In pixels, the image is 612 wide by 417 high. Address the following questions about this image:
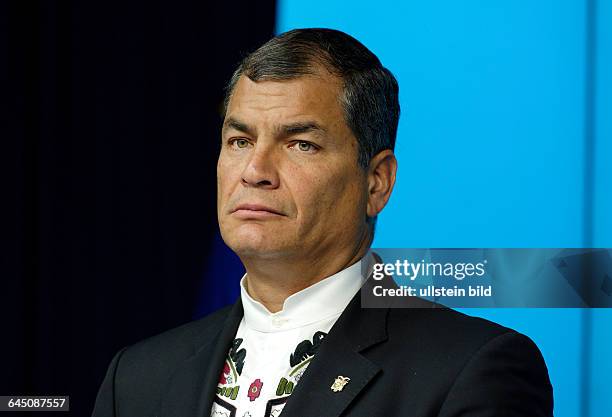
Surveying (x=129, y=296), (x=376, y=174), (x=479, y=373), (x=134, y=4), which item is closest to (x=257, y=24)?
(x=134, y=4)

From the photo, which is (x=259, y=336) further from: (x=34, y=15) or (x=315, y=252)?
(x=34, y=15)

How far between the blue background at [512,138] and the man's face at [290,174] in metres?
0.93

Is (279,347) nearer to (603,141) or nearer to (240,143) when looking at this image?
(240,143)

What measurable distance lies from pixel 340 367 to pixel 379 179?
1.59 feet

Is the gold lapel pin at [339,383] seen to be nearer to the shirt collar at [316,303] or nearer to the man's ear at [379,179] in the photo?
the shirt collar at [316,303]

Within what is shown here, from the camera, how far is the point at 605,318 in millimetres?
3064

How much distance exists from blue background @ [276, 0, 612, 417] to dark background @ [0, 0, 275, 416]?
0.61m

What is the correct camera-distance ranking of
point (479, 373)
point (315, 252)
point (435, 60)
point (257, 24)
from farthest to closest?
point (257, 24), point (435, 60), point (315, 252), point (479, 373)

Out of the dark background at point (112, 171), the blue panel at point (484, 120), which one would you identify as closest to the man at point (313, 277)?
the blue panel at point (484, 120)

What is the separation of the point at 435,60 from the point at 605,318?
0.93 metres

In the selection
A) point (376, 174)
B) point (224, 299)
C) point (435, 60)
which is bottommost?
point (224, 299)

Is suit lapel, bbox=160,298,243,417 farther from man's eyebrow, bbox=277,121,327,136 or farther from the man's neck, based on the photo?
man's eyebrow, bbox=277,121,327,136

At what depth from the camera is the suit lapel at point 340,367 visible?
2.13 m

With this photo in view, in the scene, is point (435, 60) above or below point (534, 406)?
above
